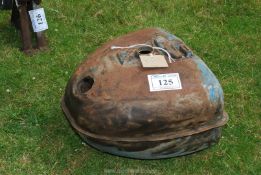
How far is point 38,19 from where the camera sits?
452 cm

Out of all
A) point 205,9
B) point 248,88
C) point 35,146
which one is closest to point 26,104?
point 35,146

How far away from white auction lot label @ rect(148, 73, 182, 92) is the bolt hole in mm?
454

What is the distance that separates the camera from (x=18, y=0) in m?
4.36

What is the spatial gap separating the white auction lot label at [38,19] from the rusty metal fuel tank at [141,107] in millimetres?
1408

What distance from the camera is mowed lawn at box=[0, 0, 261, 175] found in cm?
350

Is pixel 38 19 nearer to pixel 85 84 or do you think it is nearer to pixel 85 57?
pixel 85 57

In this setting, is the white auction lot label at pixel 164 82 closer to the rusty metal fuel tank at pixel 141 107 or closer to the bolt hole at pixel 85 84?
the rusty metal fuel tank at pixel 141 107

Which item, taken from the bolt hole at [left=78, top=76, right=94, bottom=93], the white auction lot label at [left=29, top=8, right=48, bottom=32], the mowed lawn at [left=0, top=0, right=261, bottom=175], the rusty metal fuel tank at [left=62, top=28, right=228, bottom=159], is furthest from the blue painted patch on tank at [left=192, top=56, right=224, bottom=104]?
the white auction lot label at [left=29, top=8, right=48, bottom=32]

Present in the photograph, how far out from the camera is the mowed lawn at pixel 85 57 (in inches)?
138

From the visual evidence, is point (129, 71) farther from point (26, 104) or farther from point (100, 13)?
point (100, 13)

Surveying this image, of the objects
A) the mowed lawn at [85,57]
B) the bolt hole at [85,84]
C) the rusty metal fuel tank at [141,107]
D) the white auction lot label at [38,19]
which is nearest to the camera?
the rusty metal fuel tank at [141,107]

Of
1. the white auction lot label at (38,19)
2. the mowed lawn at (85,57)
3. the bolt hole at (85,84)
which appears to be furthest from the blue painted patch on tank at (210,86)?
the white auction lot label at (38,19)

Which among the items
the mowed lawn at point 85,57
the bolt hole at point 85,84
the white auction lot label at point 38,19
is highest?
the bolt hole at point 85,84

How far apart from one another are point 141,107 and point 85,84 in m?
0.51
